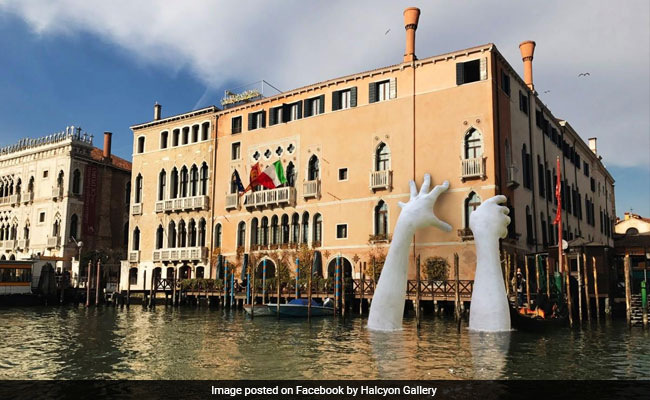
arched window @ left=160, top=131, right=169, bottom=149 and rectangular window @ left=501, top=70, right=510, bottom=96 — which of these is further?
arched window @ left=160, top=131, right=169, bottom=149

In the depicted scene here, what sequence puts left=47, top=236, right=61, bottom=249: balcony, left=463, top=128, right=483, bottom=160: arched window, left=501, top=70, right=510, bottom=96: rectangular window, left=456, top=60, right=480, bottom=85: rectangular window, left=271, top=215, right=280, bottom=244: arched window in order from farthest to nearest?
left=47, top=236, right=61, bottom=249: balcony, left=271, top=215, right=280, bottom=244: arched window, left=501, top=70, right=510, bottom=96: rectangular window, left=456, top=60, right=480, bottom=85: rectangular window, left=463, top=128, right=483, bottom=160: arched window

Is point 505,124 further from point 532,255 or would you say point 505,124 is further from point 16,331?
point 16,331

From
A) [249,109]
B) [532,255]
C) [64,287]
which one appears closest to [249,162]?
[249,109]

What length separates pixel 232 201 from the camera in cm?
3494

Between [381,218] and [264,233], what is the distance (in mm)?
7476

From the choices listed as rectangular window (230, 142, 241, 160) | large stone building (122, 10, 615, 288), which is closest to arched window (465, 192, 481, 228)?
large stone building (122, 10, 615, 288)

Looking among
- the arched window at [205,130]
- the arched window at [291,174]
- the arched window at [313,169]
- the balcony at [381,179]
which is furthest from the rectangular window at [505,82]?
the arched window at [205,130]

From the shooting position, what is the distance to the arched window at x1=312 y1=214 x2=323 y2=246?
31.1m

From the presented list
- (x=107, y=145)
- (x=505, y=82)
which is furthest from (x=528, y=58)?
(x=107, y=145)

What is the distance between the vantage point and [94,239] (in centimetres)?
4497

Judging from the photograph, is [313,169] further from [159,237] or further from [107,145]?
[107,145]

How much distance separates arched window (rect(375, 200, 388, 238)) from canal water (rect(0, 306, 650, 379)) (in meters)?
7.03

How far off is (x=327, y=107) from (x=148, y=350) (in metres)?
19.0

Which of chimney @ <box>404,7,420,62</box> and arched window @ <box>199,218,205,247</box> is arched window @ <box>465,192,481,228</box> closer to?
chimney @ <box>404,7,420,62</box>
